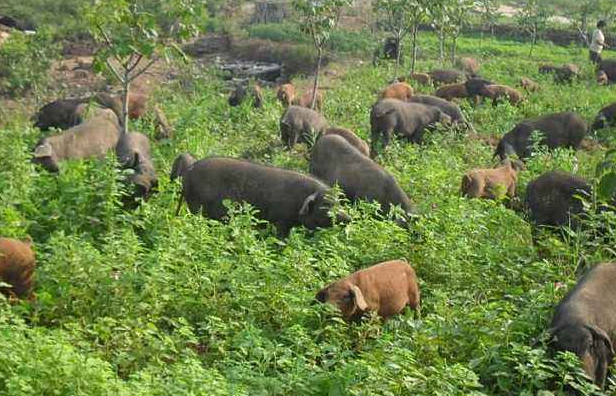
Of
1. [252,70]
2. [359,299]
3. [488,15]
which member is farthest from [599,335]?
[488,15]

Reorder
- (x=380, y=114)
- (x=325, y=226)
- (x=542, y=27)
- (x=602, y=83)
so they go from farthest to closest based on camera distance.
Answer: (x=542, y=27), (x=602, y=83), (x=380, y=114), (x=325, y=226)

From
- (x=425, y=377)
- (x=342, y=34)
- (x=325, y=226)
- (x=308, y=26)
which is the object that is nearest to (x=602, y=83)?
(x=308, y=26)

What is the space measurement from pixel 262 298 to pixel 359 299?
3.15ft

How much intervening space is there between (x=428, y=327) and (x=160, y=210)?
4468mm

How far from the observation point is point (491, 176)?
12.9 metres

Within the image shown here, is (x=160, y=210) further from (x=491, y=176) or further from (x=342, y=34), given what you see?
(x=342, y=34)

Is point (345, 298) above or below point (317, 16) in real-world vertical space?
below

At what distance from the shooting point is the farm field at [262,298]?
6.47m

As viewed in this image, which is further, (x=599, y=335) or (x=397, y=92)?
(x=397, y=92)

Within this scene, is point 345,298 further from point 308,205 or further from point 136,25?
point 136,25

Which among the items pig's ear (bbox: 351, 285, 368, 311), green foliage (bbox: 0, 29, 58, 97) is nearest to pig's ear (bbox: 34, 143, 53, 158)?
pig's ear (bbox: 351, 285, 368, 311)

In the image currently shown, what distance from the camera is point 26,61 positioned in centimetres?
2503

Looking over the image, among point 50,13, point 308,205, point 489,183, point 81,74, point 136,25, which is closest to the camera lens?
point 308,205

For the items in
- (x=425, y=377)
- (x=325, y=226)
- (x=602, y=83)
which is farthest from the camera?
(x=602, y=83)
